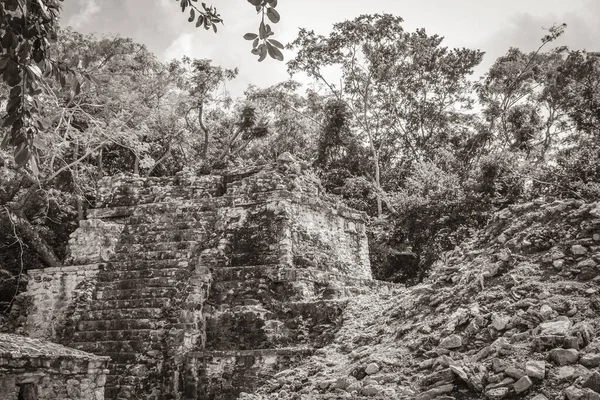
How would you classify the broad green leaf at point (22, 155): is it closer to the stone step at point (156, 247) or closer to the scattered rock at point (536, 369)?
the scattered rock at point (536, 369)

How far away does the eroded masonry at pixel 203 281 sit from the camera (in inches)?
281

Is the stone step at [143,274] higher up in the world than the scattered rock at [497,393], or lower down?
higher up

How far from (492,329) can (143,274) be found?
5.63 meters

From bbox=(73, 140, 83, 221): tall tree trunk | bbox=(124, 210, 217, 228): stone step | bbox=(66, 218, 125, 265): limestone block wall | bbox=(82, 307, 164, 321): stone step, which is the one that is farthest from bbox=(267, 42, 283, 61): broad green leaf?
bbox=(73, 140, 83, 221): tall tree trunk

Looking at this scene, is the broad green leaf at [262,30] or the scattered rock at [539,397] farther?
the scattered rock at [539,397]

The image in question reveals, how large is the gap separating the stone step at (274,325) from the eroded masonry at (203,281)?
1 cm

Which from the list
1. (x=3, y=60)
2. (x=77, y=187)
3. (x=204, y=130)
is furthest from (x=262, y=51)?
(x=204, y=130)

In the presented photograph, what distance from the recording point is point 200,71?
18.6 metres

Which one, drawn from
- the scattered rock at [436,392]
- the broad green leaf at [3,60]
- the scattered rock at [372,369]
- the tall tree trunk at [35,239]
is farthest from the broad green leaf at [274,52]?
the tall tree trunk at [35,239]

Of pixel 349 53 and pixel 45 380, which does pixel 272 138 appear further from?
pixel 45 380

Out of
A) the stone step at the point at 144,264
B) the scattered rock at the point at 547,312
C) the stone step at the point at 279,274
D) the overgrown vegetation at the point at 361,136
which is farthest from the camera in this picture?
the overgrown vegetation at the point at 361,136

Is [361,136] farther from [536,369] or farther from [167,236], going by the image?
[536,369]

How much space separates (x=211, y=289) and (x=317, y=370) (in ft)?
8.64

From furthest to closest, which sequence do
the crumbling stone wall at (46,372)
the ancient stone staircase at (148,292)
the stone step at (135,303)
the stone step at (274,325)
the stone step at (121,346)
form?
the stone step at (135,303) → the stone step at (121,346) → the ancient stone staircase at (148,292) → the stone step at (274,325) → the crumbling stone wall at (46,372)
